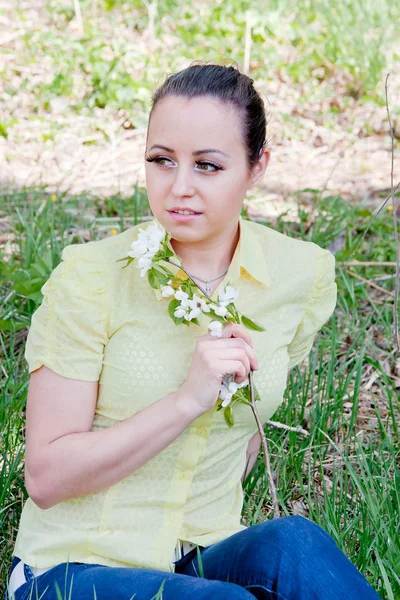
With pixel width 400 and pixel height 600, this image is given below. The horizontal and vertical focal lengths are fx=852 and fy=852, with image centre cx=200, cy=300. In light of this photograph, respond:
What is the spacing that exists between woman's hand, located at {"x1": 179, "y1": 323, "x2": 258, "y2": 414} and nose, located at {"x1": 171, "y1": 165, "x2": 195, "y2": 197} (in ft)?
0.91

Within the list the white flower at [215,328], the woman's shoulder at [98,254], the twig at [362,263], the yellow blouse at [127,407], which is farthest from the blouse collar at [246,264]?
the twig at [362,263]

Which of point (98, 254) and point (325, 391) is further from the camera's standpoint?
point (325, 391)

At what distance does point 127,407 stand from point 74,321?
0.64 feet

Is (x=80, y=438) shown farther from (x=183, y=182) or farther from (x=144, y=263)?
(x=183, y=182)

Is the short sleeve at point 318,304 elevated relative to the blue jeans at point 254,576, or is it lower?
elevated

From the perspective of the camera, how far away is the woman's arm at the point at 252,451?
2.03m

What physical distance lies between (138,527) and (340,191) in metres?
2.69

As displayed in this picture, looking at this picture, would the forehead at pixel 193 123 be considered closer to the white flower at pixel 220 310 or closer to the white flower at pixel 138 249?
the white flower at pixel 138 249

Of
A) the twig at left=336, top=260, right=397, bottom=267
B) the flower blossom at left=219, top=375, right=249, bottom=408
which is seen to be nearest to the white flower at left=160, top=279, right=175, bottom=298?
Result: the flower blossom at left=219, top=375, right=249, bottom=408

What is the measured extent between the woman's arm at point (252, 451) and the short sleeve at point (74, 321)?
543 mm

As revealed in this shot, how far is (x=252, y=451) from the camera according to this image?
6.73 feet

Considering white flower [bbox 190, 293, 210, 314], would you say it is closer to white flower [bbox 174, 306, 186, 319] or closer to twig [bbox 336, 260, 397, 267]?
white flower [bbox 174, 306, 186, 319]

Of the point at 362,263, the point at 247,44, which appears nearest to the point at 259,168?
the point at 362,263

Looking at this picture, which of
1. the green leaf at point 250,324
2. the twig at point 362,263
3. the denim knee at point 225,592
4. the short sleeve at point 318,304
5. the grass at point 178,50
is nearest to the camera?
the denim knee at point 225,592
